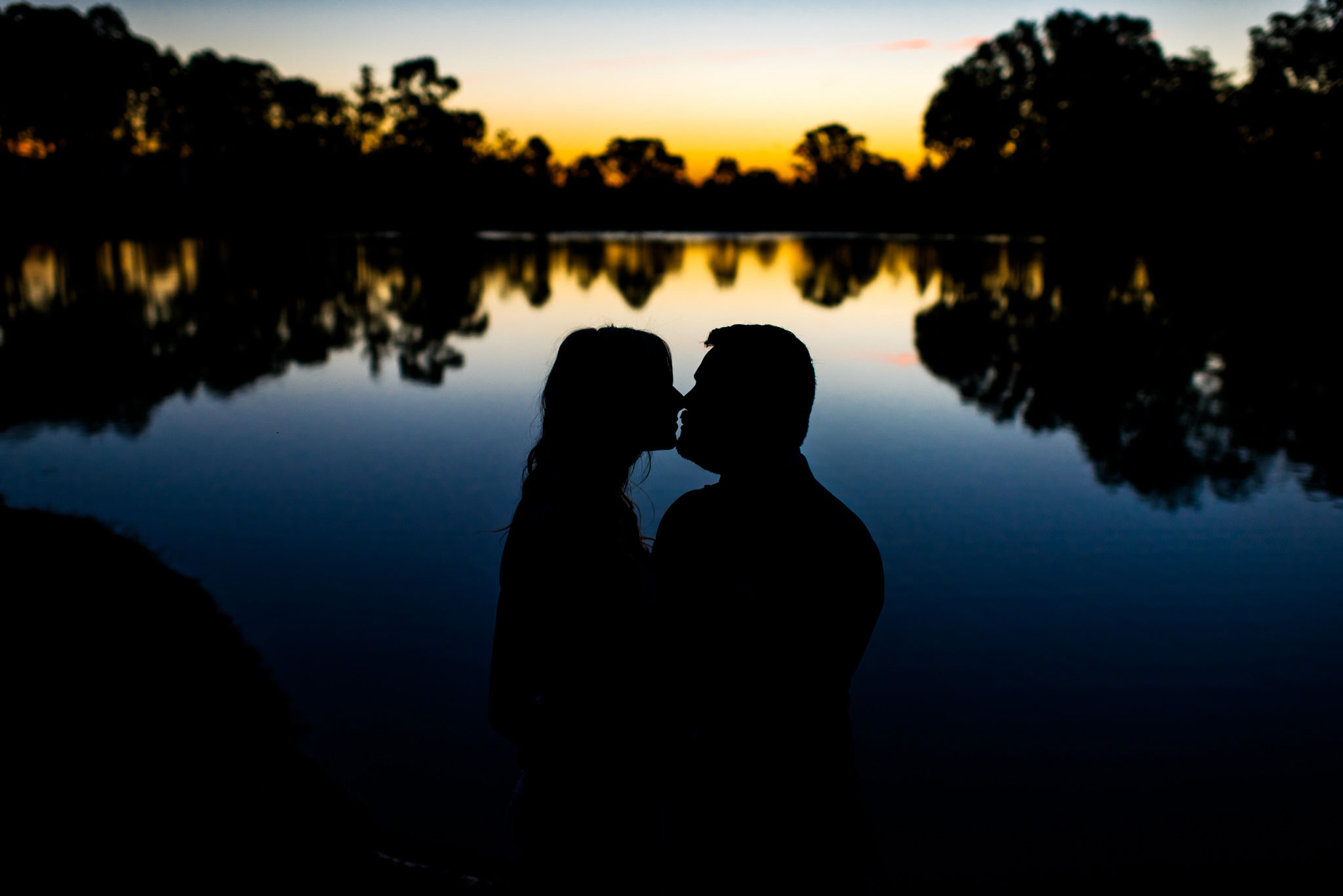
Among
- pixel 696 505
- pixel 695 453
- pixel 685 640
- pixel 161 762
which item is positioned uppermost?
pixel 695 453

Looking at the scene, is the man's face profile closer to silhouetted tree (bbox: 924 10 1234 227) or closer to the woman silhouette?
the woman silhouette

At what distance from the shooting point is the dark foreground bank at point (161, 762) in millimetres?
4020

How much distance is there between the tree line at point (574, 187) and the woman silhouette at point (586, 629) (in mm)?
61524

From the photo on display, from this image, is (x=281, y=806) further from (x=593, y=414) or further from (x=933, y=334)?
(x=933, y=334)

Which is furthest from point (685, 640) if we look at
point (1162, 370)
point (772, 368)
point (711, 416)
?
point (1162, 370)

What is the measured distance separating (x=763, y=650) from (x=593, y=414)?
0.75 m

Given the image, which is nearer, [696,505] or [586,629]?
[586,629]

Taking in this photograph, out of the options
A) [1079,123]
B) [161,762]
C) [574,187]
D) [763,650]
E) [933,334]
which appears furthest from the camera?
[574,187]

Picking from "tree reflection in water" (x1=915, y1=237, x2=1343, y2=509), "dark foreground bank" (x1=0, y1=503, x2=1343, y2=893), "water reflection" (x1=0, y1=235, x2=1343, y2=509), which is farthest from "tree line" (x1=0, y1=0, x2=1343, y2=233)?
"dark foreground bank" (x1=0, y1=503, x2=1343, y2=893)

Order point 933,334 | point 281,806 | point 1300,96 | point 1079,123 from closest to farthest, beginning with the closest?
point 281,806
point 933,334
point 1300,96
point 1079,123

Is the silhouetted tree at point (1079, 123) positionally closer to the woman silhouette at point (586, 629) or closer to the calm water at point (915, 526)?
the calm water at point (915, 526)

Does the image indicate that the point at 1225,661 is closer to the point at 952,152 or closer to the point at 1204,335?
the point at 1204,335

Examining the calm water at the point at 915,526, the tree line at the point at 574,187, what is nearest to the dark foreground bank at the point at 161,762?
the calm water at the point at 915,526

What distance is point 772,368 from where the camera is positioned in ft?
6.89
